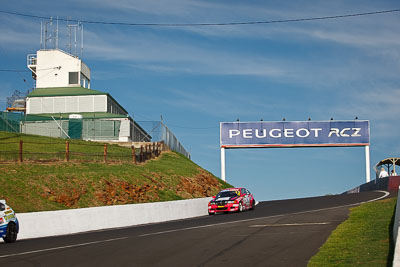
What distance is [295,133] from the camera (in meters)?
62.2

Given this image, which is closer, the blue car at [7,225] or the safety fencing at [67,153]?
the blue car at [7,225]

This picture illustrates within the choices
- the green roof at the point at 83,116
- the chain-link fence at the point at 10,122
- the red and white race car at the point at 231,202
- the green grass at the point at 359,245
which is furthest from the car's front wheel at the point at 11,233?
the green roof at the point at 83,116

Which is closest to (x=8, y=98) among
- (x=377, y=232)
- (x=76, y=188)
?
(x=76, y=188)

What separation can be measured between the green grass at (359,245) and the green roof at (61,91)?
53288 mm

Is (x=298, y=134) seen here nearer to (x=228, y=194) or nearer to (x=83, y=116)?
(x=83, y=116)

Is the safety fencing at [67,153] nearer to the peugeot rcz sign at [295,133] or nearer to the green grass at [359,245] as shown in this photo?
the peugeot rcz sign at [295,133]

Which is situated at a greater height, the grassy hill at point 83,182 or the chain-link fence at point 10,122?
the chain-link fence at point 10,122

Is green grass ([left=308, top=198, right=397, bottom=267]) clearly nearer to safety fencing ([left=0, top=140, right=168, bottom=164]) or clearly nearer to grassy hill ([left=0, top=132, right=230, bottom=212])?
grassy hill ([left=0, top=132, right=230, bottom=212])

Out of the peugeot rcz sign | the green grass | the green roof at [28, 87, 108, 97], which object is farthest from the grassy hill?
the green grass

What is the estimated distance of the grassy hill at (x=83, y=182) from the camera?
105 feet

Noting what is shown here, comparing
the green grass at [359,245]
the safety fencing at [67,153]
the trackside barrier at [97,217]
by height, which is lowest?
the trackside barrier at [97,217]

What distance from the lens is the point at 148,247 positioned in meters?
15.4

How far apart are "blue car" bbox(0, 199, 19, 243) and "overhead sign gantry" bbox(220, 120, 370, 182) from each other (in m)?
42.9

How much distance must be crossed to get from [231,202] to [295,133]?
103 ft
